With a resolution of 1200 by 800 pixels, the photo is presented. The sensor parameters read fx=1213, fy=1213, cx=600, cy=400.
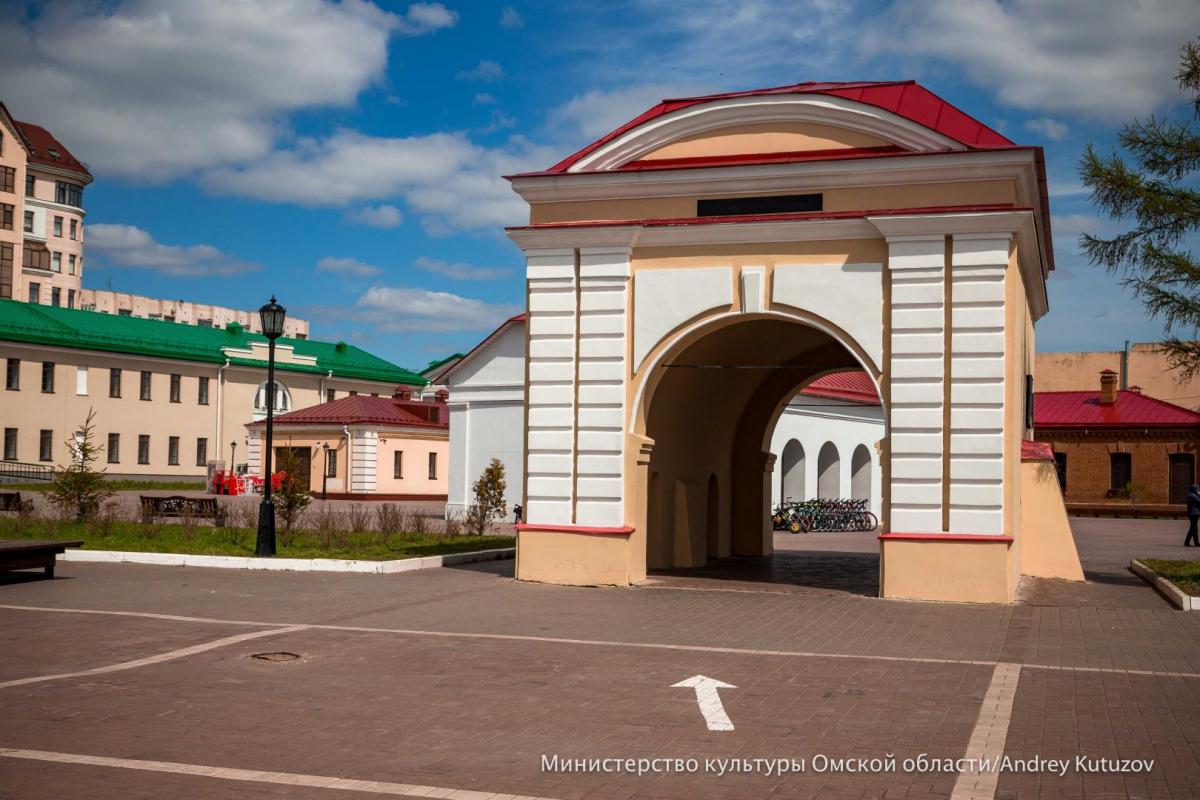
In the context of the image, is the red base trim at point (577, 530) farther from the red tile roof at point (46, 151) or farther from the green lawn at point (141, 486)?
the red tile roof at point (46, 151)

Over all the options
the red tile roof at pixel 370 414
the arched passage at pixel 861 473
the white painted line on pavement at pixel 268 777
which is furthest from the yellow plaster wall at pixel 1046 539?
the red tile roof at pixel 370 414

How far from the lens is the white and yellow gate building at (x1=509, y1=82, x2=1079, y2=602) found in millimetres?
15547

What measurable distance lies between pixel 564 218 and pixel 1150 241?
8766 millimetres

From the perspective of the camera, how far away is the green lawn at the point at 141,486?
4667 cm

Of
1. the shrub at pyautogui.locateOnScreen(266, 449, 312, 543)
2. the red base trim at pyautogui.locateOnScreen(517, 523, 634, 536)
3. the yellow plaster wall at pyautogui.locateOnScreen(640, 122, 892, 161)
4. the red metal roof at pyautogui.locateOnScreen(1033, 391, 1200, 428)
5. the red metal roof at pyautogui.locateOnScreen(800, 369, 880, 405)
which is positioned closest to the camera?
the yellow plaster wall at pyautogui.locateOnScreen(640, 122, 892, 161)

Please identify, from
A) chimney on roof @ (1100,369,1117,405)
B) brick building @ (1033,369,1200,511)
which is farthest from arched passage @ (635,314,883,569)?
chimney on roof @ (1100,369,1117,405)

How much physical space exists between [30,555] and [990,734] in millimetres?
13173

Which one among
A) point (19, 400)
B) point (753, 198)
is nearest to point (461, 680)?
point (753, 198)

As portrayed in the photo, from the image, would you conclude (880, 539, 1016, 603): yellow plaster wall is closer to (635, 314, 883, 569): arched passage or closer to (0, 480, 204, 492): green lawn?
(635, 314, 883, 569): arched passage

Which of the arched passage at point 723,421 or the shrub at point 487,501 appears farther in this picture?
the shrub at point 487,501

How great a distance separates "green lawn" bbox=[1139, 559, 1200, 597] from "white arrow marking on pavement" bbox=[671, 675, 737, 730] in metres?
8.56

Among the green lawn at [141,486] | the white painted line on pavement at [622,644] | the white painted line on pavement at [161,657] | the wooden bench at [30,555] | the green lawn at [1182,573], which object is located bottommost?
the white painted line on pavement at [161,657]

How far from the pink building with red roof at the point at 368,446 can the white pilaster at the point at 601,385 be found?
3538cm

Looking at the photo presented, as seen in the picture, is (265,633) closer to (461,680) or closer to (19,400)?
(461,680)
